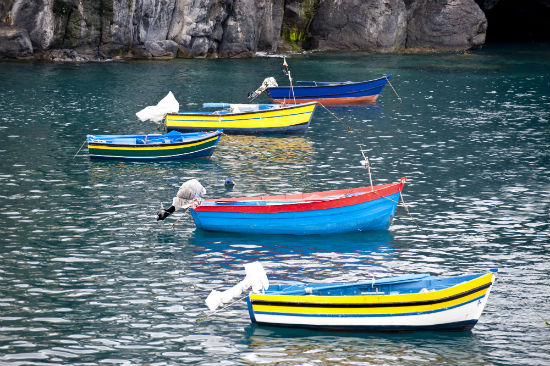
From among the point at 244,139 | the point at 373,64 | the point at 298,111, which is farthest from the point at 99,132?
the point at 373,64

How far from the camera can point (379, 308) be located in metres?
23.1

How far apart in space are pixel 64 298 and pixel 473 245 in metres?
15.2

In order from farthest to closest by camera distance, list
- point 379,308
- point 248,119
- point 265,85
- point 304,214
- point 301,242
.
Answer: point 265,85 < point 248,119 < point 304,214 < point 301,242 < point 379,308

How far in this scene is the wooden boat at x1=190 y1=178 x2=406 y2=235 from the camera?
32031 mm

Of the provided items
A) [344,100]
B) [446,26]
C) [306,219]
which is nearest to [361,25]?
[446,26]

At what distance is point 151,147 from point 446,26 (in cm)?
6066

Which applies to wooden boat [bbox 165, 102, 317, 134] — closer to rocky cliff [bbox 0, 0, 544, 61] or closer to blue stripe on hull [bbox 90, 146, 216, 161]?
blue stripe on hull [bbox 90, 146, 216, 161]

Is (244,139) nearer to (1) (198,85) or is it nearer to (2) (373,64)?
(1) (198,85)

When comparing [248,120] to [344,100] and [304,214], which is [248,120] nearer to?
[344,100]

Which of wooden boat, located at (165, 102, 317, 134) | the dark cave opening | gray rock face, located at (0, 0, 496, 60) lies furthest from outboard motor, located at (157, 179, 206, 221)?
the dark cave opening

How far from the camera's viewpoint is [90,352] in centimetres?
2208

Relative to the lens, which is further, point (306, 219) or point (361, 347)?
point (306, 219)

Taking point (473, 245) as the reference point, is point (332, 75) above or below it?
above

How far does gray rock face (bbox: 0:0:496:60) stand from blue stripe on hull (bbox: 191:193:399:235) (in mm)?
51996
